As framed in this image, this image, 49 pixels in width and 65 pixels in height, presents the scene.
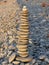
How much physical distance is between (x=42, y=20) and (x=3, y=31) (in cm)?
333

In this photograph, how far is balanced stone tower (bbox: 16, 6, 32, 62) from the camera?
30.0 ft

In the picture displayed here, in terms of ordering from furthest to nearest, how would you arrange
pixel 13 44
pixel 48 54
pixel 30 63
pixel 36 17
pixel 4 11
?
pixel 4 11, pixel 36 17, pixel 13 44, pixel 48 54, pixel 30 63

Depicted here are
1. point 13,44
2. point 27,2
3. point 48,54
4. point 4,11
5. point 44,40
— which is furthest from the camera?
point 27,2

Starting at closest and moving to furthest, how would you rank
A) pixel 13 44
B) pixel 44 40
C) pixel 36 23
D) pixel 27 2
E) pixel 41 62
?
1. pixel 41 62
2. pixel 13 44
3. pixel 44 40
4. pixel 36 23
5. pixel 27 2

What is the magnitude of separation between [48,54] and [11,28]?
4.02 m

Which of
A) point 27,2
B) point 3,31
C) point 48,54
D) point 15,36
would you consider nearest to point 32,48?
point 48,54

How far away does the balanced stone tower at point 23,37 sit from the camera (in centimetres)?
916

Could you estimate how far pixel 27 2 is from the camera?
75.6ft

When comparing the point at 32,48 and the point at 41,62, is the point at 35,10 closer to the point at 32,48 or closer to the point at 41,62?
A: the point at 32,48

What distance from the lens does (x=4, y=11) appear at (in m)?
19.9

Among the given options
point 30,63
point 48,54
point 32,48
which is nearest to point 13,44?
point 32,48

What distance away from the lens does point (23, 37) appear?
9.49 meters

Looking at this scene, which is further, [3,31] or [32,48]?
[3,31]

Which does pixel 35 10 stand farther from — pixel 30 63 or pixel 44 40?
pixel 30 63
